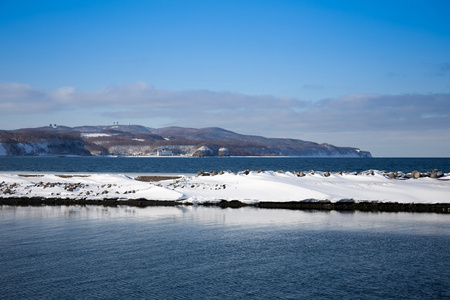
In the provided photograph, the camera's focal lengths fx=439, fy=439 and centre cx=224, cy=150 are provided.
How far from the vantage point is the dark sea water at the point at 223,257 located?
460 inches

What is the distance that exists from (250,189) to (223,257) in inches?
751

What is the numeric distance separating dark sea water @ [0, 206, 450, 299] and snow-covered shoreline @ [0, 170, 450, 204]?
5.96 meters

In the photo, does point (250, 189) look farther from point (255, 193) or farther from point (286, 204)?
point (286, 204)

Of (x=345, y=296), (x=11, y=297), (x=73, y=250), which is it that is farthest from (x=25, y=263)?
(x=345, y=296)

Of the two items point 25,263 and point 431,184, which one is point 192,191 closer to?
point 431,184

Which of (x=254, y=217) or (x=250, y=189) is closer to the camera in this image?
(x=254, y=217)

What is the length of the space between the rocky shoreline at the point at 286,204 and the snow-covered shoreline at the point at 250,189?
0.26 m

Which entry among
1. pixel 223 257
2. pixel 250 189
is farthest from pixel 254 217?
pixel 223 257

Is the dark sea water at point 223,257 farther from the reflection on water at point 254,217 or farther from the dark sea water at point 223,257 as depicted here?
the reflection on water at point 254,217

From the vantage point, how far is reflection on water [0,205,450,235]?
2209 cm

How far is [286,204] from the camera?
3066cm

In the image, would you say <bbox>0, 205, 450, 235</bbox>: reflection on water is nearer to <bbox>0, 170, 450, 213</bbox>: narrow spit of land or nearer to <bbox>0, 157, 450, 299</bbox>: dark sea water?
<bbox>0, 157, 450, 299</bbox>: dark sea water

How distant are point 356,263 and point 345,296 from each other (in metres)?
3.55

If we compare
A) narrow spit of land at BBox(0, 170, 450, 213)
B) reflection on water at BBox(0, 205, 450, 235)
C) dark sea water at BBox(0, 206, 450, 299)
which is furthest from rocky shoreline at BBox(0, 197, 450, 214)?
dark sea water at BBox(0, 206, 450, 299)
